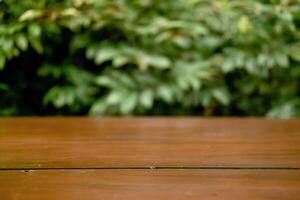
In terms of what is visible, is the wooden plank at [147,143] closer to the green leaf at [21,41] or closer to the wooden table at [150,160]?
the wooden table at [150,160]

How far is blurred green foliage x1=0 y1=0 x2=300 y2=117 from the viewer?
1581mm

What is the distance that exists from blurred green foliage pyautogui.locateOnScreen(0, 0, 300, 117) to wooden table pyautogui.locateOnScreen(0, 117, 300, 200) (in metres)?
0.42

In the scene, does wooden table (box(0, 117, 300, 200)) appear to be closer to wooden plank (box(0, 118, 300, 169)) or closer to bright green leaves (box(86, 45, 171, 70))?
wooden plank (box(0, 118, 300, 169))

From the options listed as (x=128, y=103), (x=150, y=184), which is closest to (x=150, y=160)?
(x=150, y=184)

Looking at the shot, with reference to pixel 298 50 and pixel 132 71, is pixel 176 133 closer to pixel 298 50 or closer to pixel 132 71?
pixel 132 71

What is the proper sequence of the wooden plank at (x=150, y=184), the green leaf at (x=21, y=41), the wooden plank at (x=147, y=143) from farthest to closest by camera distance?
the green leaf at (x=21, y=41) < the wooden plank at (x=147, y=143) < the wooden plank at (x=150, y=184)

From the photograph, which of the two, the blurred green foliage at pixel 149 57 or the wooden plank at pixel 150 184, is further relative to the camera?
the blurred green foliage at pixel 149 57

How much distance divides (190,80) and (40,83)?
0.62 metres

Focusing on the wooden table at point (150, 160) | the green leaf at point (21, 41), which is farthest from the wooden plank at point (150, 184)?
the green leaf at point (21, 41)

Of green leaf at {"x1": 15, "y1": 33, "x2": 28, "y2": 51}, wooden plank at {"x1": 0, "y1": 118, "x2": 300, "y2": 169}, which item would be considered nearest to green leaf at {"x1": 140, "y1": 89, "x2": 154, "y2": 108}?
wooden plank at {"x1": 0, "y1": 118, "x2": 300, "y2": 169}

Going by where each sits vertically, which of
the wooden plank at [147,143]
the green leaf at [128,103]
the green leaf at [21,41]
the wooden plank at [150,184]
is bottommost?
the wooden plank at [150,184]

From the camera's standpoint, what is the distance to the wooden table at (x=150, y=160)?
67 centimetres

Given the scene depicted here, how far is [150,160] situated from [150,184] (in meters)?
0.14

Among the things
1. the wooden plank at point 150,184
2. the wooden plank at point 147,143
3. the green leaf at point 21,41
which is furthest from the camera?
the green leaf at point 21,41
